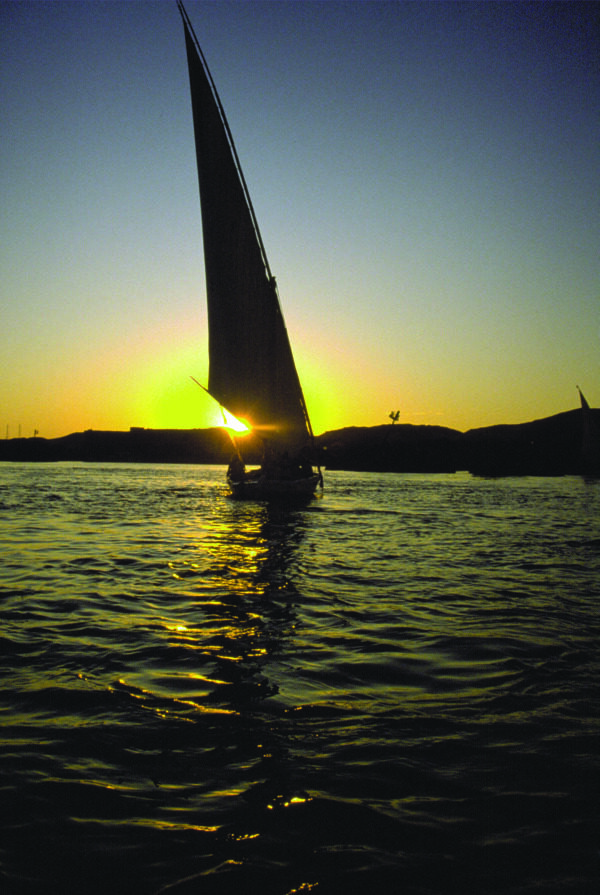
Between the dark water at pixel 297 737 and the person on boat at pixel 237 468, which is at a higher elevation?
the person on boat at pixel 237 468

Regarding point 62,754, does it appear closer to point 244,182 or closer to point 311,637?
point 311,637

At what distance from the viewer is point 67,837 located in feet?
10.3

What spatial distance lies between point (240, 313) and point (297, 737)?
26873 mm

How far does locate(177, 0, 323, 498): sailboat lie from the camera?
89.1ft

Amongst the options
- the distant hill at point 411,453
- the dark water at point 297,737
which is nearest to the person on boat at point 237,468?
the distant hill at point 411,453

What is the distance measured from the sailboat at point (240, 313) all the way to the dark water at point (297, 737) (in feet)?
66.4

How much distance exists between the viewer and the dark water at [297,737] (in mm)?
3002

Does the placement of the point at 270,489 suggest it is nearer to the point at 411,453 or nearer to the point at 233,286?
the point at 233,286

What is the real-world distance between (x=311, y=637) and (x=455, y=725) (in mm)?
2862

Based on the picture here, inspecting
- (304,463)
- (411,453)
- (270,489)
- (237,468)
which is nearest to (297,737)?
(270,489)

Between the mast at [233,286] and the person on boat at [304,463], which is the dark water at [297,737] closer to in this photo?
the mast at [233,286]

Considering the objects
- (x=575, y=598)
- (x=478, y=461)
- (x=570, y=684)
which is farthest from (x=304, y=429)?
(x=478, y=461)

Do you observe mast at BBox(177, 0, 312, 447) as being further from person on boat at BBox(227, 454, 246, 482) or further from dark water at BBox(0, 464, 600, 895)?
dark water at BBox(0, 464, 600, 895)

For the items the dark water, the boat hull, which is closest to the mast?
the boat hull
